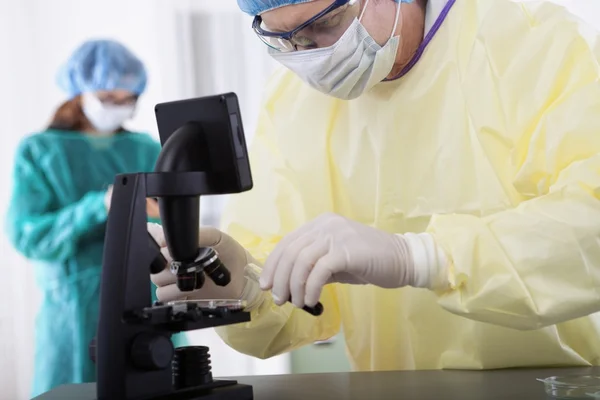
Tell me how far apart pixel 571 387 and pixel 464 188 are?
1.41ft

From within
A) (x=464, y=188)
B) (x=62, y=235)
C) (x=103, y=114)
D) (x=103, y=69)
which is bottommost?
(x=464, y=188)

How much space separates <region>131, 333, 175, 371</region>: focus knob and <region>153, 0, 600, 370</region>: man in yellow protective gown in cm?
19

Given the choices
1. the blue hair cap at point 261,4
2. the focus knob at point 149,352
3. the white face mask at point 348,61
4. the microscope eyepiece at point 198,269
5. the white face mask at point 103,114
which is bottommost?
the focus knob at point 149,352

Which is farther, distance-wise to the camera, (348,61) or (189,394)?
(348,61)

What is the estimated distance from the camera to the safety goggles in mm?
1266

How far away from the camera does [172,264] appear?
103 cm

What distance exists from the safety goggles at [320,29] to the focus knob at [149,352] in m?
0.58

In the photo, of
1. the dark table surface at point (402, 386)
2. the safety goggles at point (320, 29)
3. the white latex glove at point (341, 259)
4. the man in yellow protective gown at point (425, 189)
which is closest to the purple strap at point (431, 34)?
the man in yellow protective gown at point (425, 189)

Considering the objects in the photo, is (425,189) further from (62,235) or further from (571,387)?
(62,235)

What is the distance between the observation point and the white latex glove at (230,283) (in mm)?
1248

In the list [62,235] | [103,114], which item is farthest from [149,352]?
[103,114]

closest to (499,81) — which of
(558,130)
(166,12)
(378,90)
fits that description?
(558,130)

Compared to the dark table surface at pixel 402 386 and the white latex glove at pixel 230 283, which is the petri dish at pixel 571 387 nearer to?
the dark table surface at pixel 402 386

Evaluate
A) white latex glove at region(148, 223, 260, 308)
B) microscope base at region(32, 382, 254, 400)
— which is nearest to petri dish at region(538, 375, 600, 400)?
microscope base at region(32, 382, 254, 400)
